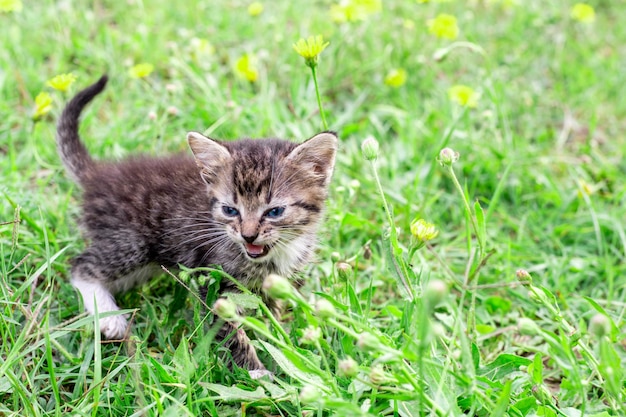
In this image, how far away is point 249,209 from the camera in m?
2.90

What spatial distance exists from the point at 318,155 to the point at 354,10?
214cm

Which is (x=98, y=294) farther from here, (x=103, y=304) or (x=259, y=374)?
(x=259, y=374)

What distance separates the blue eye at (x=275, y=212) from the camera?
2.93 m

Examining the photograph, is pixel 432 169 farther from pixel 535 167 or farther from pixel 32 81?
pixel 32 81

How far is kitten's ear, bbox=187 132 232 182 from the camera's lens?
2.99m

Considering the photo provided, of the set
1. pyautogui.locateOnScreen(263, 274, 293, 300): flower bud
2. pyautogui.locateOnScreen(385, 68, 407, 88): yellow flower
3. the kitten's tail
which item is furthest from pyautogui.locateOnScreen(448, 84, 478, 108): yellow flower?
pyautogui.locateOnScreen(263, 274, 293, 300): flower bud

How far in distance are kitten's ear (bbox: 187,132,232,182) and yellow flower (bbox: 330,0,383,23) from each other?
2170 mm

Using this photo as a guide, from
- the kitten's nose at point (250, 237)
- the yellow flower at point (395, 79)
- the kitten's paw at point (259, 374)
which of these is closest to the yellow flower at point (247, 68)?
the yellow flower at point (395, 79)

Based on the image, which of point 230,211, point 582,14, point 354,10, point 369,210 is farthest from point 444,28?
point 230,211

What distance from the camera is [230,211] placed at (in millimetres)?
2957

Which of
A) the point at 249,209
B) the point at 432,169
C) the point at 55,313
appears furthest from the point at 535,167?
the point at 55,313

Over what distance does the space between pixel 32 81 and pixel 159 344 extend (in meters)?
2.72

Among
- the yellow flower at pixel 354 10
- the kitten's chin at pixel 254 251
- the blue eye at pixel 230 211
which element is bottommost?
the kitten's chin at pixel 254 251

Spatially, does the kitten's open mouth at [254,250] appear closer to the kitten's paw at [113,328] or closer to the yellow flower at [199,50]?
the kitten's paw at [113,328]
